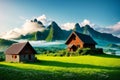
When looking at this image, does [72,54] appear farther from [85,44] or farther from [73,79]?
[73,79]

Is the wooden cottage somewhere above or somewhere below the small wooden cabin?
below

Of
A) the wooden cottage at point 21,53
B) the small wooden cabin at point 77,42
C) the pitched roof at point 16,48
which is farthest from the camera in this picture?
the small wooden cabin at point 77,42

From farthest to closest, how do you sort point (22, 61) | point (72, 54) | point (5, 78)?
point (72, 54)
point (22, 61)
point (5, 78)

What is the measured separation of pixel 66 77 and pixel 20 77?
21.6 feet

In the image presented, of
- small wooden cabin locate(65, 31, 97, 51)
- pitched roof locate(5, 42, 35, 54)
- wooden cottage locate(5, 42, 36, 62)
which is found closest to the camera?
wooden cottage locate(5, 42, 36, 62)

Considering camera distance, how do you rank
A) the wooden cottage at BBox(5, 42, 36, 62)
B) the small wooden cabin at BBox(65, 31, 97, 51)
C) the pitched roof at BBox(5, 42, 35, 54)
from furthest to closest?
the small wooden cabin at BBox(65, 31, 97, 51) → the pitched roof at BBox(5, 42, 35, 54) → the wooden cottage at BBox(5, 42, 36, 62)

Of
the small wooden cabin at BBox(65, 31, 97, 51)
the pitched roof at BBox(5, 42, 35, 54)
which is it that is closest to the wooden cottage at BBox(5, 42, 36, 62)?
the pitched roof at BBox(5, 42, 35, 54)

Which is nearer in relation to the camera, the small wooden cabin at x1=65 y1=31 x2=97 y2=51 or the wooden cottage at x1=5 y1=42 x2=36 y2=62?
the wooden cottage at x1=5 y1=42 x2=36 y2=62

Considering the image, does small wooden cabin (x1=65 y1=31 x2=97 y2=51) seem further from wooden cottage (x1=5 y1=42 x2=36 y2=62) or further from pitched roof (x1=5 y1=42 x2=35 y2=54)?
pitched roof (x1=5 y1=42 x2=35 y2=54)

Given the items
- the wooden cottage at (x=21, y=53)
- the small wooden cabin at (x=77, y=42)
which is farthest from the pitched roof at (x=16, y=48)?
the small wooden cabin at (x=77, y=42)

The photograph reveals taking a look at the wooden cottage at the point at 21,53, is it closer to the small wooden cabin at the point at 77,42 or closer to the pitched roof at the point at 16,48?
the pitched roof at the point at 16,48

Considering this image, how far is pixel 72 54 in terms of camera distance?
259ft

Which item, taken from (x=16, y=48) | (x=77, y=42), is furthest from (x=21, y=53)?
(x=77, y=42)

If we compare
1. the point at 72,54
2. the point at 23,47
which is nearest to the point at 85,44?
the point at 72,54
